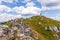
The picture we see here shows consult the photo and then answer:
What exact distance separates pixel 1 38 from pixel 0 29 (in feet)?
15.6

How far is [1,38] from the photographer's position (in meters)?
57.3

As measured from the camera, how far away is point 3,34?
196 ft

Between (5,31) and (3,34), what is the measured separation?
11.4 ft

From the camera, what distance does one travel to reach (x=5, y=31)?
207 feet

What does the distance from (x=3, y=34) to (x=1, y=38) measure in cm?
263

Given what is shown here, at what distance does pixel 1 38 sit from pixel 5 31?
19.9 feet

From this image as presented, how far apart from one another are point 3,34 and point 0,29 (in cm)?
256

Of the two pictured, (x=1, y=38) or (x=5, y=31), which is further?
(x=5, y=31)

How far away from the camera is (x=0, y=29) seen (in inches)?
2397

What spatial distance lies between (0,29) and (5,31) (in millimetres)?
2772
